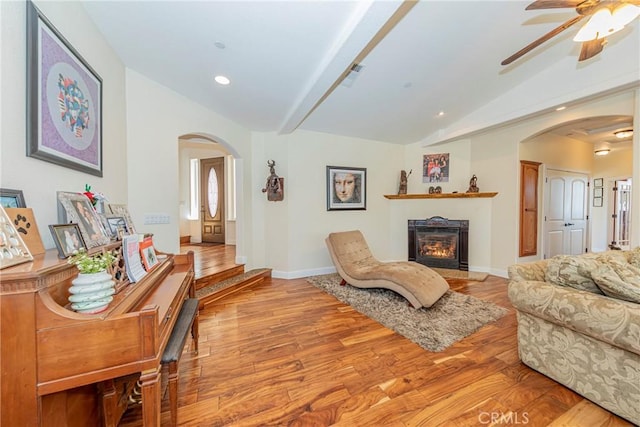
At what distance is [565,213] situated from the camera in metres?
5.15

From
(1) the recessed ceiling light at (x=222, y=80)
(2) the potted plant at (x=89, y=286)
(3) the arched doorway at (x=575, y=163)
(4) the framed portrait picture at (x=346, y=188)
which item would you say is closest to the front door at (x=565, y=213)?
(3) the arched doorway at (x=575, y=163)

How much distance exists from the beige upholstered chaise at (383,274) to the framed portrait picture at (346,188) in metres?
0.80

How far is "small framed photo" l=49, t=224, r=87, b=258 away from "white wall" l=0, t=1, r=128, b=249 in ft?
1.07

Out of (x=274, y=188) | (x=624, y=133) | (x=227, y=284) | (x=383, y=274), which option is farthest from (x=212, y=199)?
(x=624, y=133)

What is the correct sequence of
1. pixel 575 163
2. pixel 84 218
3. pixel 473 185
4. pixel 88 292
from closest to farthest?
pixel 88 292
pixel 84 218
pixel 473 185
pixel 575 163

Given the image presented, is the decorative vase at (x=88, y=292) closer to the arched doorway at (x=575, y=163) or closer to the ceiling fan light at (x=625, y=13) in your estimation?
the ceiling fan light at (x=625, y=13)

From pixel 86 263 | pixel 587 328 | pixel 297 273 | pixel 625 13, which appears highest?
pixel 625 13

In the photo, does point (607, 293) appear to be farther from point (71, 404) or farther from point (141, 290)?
point (71, 404)

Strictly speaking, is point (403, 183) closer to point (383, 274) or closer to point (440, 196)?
point (440, 196)

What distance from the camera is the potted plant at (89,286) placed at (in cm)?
110

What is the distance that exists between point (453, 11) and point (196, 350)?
153 inches

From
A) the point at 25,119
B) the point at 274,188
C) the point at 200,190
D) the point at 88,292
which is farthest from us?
the point at 200,190

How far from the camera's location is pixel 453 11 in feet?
7.86

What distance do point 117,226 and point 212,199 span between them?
517 cm
